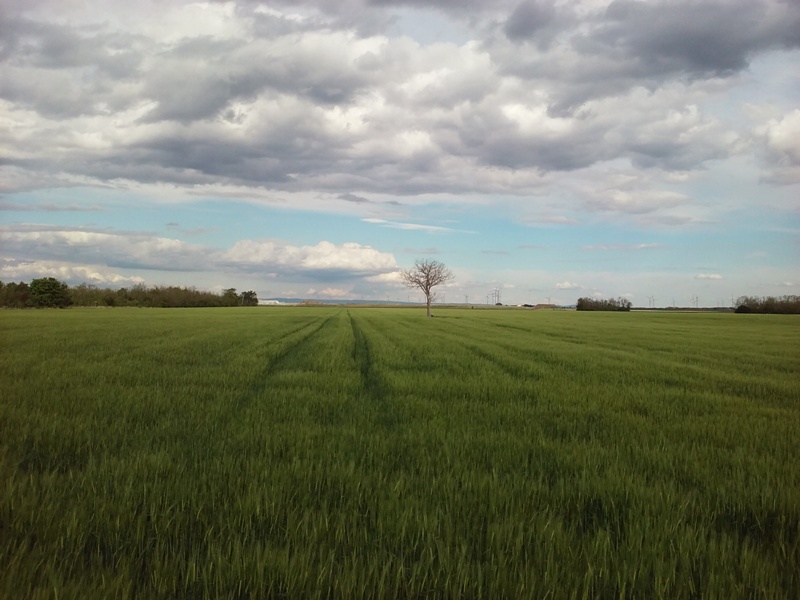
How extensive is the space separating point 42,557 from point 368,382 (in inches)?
340

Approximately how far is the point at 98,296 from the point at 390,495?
142 metres

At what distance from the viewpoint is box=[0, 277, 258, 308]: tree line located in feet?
335

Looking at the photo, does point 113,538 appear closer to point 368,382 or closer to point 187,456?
point 187,456

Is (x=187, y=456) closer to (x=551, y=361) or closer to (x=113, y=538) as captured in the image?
(x=113, y=538)

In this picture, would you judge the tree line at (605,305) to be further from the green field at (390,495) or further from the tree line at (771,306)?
the green field at (390,495)

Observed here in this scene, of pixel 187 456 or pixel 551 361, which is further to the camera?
pixel 551 361

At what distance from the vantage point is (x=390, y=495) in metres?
3.92

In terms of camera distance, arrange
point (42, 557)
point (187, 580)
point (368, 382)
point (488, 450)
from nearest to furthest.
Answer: point (187, 580)
point (42, 557)
point (488, 450)
point (368, 382)

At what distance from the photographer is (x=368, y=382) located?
1137 cm

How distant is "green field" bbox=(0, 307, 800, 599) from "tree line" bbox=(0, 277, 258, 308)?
119286 millimetres

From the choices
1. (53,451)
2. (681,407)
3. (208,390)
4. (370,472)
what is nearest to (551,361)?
(681,407)

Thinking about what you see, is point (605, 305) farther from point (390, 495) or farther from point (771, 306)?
point (390, 495)

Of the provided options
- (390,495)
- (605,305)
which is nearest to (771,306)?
(605,305)

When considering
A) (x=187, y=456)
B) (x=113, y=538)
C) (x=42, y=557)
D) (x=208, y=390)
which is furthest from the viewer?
(x=208, y=390)
